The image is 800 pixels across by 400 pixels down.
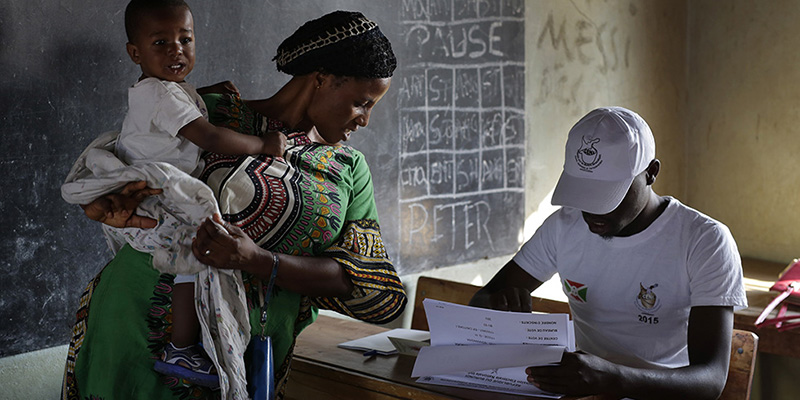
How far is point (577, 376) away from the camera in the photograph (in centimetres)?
207

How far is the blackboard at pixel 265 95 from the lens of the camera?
9.32 feet

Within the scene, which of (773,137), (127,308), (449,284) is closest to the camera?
(127,308)

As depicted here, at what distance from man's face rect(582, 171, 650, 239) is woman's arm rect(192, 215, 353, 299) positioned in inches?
30.8

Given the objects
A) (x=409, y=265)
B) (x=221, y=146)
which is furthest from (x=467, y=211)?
(x=221, y=146)

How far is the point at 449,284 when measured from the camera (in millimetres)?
3230

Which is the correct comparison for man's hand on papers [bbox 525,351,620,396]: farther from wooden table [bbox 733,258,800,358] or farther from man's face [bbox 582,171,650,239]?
wooden table [bbox 733,258,800,358]

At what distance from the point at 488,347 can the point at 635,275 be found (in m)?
0.61

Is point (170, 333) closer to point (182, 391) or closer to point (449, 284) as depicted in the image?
point (182, 391)

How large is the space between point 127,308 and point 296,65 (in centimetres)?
80

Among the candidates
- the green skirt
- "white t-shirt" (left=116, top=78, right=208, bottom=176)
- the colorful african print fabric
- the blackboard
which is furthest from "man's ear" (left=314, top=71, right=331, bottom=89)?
the blackboard

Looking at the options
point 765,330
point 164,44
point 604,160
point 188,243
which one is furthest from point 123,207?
point 765,330

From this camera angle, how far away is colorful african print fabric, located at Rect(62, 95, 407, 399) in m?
2.08

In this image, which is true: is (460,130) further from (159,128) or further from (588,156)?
(159,128)

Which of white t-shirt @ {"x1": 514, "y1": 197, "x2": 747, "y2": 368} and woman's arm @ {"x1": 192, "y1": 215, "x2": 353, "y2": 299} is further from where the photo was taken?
white t-shirt @ {"x1": 514, "y1": 197, "x2": 747, "y2": 368}
